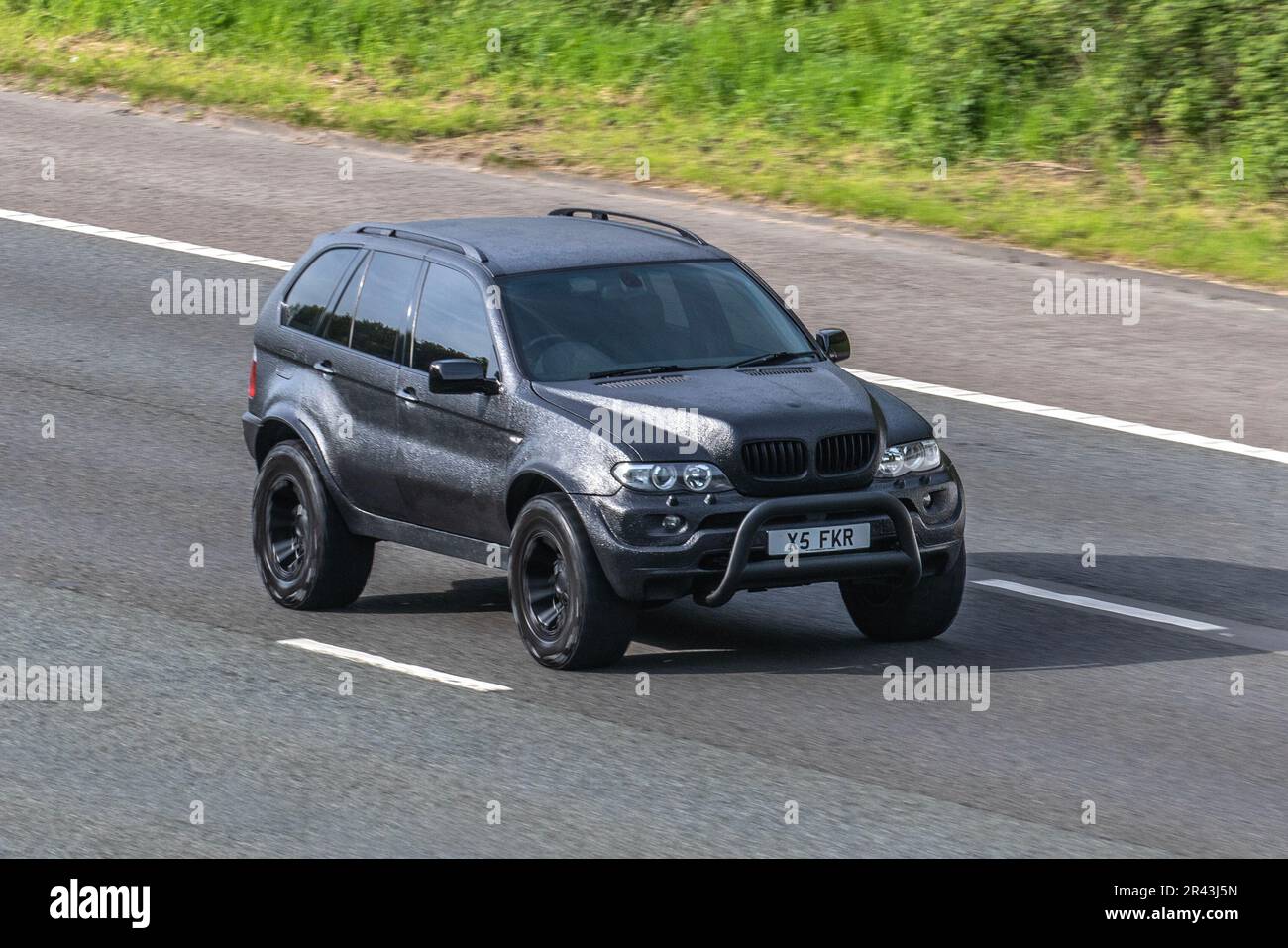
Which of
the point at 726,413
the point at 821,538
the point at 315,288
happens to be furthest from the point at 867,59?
the point at 821,538

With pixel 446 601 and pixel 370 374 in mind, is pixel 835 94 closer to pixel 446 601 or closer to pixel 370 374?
pixel 446 601

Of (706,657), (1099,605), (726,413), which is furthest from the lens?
(1099,605)

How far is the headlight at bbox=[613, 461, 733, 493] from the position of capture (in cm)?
905

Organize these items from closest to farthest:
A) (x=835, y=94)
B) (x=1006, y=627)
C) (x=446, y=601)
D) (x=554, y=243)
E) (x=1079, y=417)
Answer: (x=1006, y=627), (x=554, y=243), (x=446, y=601), (x=1079, y=417), (x=835, y=94)

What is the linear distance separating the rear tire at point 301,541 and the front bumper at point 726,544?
1805 mm

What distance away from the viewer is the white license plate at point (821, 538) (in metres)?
9.09

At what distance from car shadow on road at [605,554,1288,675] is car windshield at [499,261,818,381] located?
130cm

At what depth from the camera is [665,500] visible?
906 cm

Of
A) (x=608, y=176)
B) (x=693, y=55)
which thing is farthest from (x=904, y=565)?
(x=693, y=55)

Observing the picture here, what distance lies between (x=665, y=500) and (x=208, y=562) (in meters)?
3.40

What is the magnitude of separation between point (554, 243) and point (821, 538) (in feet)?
7.29

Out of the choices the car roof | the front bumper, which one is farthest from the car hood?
the car roof

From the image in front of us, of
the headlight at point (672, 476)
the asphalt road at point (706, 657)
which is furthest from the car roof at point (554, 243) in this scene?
the asphalt road at point (706, 657)

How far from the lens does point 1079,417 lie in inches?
558
